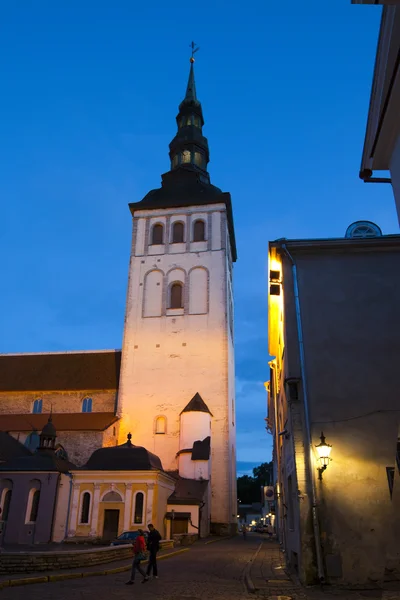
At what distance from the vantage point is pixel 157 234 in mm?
41062

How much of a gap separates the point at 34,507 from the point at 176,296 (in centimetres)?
1830

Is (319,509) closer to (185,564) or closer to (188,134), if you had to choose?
(185,564)

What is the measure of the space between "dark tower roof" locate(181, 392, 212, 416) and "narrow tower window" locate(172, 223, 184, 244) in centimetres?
1336

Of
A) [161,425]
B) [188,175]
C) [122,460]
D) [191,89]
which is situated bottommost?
[122,460]

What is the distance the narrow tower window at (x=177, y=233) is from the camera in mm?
40241

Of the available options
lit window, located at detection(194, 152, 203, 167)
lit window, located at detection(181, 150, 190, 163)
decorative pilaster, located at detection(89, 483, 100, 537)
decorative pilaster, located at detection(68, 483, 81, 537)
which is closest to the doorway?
decorative pilaster, located at detection(89, 483, 100, 537)

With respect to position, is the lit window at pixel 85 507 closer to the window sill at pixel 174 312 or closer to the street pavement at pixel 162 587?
the street pavement at pixel 162 587

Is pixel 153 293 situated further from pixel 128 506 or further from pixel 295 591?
pixel 295 591

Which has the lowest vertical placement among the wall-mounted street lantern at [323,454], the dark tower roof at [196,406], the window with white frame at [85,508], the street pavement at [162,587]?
the street pavement at [162,587]

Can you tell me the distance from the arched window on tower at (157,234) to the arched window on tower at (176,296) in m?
4.39

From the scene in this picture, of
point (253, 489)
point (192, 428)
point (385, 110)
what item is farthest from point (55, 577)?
Answer: point (253, 489)

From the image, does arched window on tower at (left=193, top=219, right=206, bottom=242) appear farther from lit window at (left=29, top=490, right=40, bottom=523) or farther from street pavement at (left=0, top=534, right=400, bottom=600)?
street pavement at (left=0, top=534, right=400, bottom=600)

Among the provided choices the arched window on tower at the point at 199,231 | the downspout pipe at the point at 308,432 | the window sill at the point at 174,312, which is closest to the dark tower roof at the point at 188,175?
the arched window on tower at the point at 199,231

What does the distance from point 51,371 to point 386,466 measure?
1278 inches
